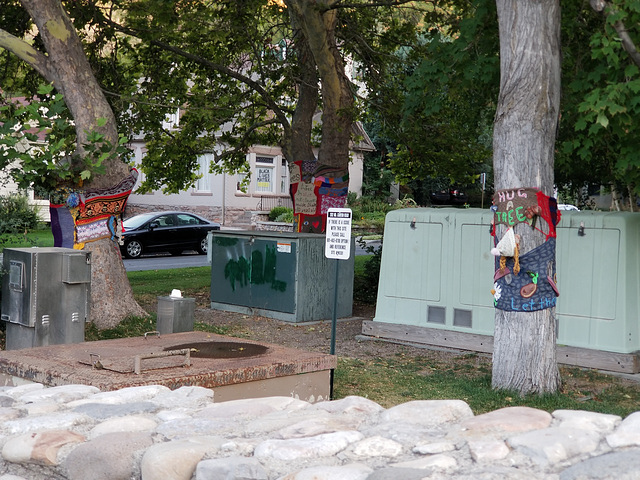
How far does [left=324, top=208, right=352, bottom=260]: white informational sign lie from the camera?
350 inches

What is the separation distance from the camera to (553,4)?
25.7 feet

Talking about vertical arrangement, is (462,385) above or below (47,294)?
below

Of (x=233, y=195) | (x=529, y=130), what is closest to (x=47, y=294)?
(x=529, y=130)

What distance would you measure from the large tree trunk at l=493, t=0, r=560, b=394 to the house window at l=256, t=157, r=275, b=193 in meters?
33.3

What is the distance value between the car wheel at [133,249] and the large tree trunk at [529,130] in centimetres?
2050

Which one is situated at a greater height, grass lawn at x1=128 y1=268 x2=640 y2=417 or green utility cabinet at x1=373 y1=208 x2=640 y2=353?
green utility cabinet at x1=373 y1=208 x2=640 y2=353

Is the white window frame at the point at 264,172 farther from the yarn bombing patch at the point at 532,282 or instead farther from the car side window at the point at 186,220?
the yarn bombing patch at the point at 532,282

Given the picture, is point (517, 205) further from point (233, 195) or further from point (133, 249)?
point (233, 195)

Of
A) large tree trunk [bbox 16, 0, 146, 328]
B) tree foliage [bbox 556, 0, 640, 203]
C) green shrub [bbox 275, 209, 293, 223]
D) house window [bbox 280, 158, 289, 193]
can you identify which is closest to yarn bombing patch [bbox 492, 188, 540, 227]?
tree foliage [bbox 556, 0, 640, 203]

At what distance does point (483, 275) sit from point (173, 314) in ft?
14.3

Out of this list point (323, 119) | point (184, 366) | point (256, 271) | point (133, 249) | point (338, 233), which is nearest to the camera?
point (184, 366)

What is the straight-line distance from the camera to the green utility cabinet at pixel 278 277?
13047mm

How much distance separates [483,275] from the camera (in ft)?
34.3

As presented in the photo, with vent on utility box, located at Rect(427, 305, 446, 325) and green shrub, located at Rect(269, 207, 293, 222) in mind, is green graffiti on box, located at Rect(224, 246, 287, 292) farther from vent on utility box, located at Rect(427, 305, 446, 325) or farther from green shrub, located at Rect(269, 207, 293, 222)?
green shrub, located at Rect(269, 207, 293, 222)
